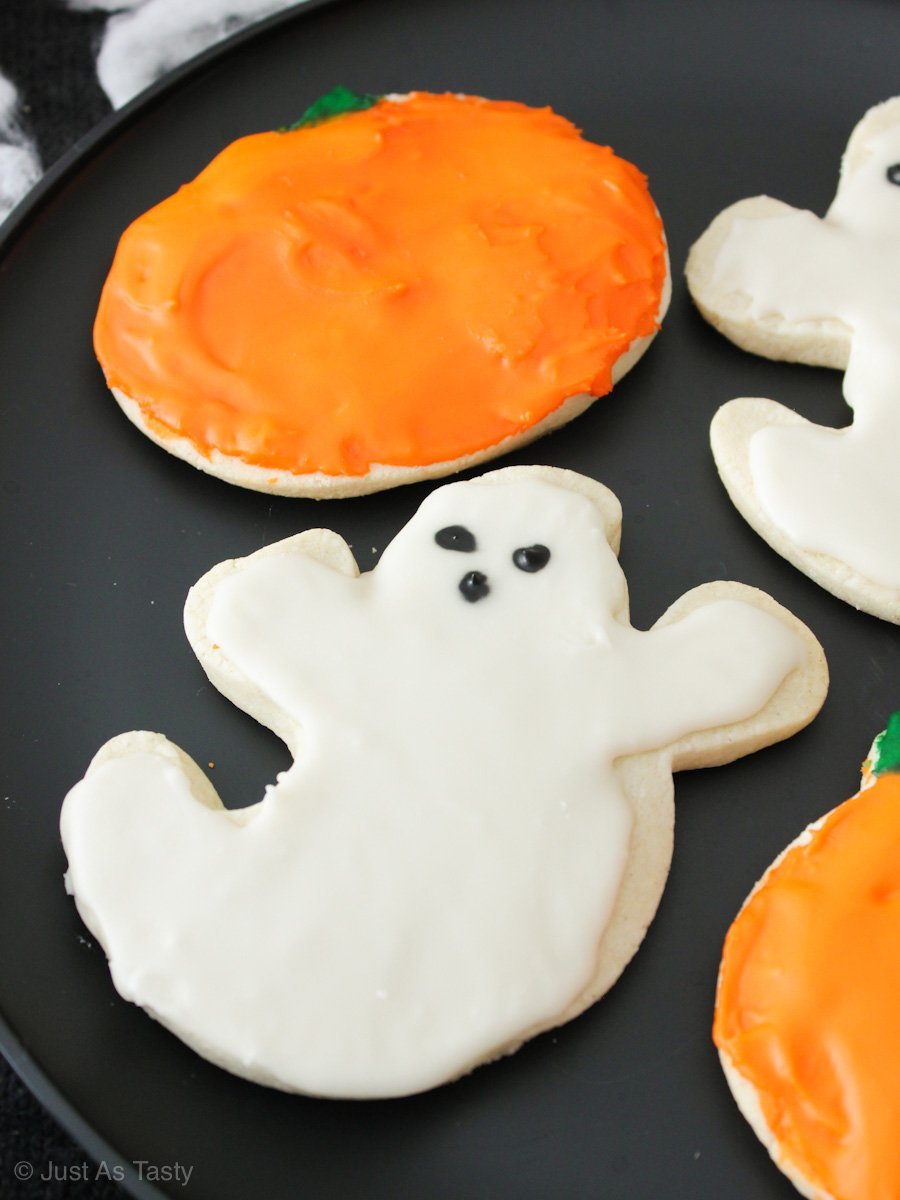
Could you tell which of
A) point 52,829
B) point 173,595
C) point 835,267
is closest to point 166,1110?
point 52,829

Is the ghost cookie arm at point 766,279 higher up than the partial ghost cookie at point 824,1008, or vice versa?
the ghost cookie arm at point 766,279

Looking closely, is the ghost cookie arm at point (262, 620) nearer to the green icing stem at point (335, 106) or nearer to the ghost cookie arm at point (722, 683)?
the ghost cookie arm at point (722, 683)

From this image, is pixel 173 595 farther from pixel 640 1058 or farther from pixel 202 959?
pixel 640 1058

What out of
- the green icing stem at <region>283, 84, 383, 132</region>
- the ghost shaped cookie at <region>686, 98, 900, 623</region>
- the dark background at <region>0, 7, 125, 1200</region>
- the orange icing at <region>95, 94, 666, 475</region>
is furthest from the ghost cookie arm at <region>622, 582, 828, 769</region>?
the dark background at <region>0, 7, 125, 1200</region>

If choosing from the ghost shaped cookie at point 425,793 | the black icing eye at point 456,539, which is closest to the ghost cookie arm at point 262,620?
the ghost shaped cookie at point 425,793

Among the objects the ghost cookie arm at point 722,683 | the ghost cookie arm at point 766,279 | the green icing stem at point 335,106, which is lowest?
the ghost cookie arm at point 722,683

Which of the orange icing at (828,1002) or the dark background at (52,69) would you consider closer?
the orange icing at (828,1002)
